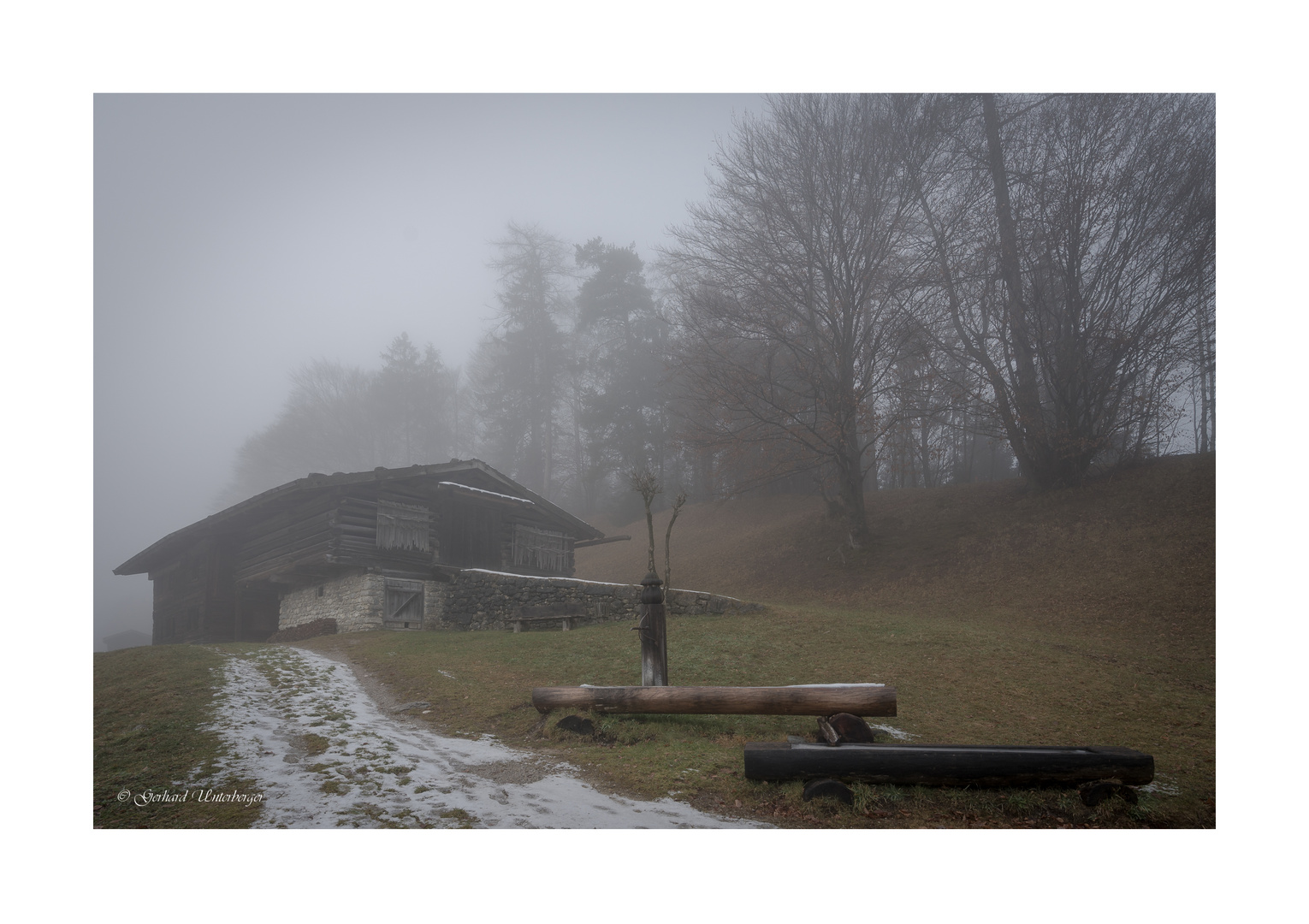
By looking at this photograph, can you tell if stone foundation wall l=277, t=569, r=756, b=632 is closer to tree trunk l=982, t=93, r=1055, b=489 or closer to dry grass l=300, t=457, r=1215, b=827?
dry grass l=300, t=457, r=1215, b=827

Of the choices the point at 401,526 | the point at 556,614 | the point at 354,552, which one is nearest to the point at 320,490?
the point at 354,552

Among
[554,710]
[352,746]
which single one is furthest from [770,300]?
[352,746]

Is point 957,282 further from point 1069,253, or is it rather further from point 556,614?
point 556,614

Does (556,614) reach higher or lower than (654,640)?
lower

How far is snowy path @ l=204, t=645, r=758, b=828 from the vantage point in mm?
5289

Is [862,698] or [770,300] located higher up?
[770,300]

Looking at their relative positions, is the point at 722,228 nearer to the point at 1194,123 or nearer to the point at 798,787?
the point at 1194,123

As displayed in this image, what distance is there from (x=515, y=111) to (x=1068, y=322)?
A: 52.3ft

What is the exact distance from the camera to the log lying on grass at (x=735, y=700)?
659 centimetres

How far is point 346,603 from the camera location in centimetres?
1914

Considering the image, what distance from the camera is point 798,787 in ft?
18.5

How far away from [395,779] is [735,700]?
3.40 metres

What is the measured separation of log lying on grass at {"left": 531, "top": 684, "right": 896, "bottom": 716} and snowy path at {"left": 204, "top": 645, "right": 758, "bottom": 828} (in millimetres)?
959

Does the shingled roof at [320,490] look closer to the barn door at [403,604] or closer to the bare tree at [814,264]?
the barn door at [403,604]
